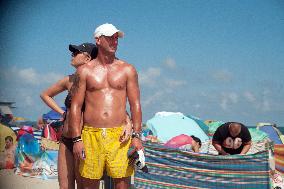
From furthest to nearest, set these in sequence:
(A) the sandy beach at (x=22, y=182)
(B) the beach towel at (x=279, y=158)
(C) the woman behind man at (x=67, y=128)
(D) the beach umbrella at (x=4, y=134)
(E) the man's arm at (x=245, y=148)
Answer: (D) the beach umbrella at (x=4, y=134), (B) the beach towel at (x=279, y=158), (A) the sandy beach at (x=22, y=182), (E) the man's arm at (x=245, y=148), (C) the woman behind man at (x=67, y=128)

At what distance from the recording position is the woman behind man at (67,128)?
11.5 ft

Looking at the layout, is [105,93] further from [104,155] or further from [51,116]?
[51,116]

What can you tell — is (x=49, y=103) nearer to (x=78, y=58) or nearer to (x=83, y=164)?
(x=78, y=58)

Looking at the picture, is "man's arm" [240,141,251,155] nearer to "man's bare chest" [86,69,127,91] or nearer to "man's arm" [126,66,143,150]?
"man's arm" [126,66,143,150]

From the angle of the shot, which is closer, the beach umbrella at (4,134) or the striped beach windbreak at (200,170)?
the striped beach windbreak at (200,170)

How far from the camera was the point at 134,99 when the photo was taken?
3322 millimetres

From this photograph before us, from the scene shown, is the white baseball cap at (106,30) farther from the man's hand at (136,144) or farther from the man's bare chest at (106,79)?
the man's hand at (136,144)

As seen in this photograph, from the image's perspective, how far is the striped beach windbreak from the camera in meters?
5.34

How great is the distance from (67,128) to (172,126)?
12.5m

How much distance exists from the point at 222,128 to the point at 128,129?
3282 millimetres

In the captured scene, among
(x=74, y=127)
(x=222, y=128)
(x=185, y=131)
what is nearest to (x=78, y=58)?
(x=74, y=127)

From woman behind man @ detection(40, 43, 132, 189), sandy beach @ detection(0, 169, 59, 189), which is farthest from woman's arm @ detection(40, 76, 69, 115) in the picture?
sandy beach @ detection(0, 169, 59, 189)

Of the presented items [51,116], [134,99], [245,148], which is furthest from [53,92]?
[51,116]

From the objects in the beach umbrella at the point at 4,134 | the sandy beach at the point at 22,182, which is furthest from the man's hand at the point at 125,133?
the beach umbrella at the point at 4,134
